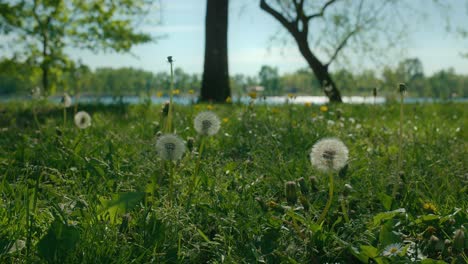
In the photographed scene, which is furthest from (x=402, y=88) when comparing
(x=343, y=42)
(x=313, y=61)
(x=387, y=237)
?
(x=343, y=42)

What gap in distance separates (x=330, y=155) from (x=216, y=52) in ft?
25.5

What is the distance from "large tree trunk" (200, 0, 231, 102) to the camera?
9391 millimetres

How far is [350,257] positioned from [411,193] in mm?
742

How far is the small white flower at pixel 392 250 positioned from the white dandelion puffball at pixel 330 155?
34 cm

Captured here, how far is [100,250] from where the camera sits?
167cm

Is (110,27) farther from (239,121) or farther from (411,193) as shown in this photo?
(411,193)

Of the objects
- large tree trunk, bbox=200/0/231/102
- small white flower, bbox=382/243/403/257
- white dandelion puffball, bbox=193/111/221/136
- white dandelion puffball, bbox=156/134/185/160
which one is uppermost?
large tree trunk, bbox=200/0/231/102

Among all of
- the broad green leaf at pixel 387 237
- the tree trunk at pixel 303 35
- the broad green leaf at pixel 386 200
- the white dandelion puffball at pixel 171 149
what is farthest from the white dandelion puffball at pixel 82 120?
the tree trunk at pixel 303 35

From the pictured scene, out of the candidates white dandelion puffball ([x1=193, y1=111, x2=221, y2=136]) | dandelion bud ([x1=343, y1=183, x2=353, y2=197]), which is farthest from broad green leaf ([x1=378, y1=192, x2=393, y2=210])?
white dandelion puffball ([x1=193, y1=111, x2=221, y2=136])

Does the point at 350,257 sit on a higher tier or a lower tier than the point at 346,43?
lower

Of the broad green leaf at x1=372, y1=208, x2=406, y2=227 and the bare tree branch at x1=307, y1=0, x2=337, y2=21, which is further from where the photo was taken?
the bare tree branch at x1=307, y1=0, x2=337, y2=21

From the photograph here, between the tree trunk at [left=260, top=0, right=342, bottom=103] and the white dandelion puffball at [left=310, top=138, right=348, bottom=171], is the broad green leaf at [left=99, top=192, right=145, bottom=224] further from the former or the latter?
the tree trunk at [left=260, top=0, right=342, bottom=103]

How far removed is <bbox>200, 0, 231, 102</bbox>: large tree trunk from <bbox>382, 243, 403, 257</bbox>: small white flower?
7.73 metres

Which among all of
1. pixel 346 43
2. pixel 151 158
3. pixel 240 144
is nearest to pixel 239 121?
pixel 240 144
